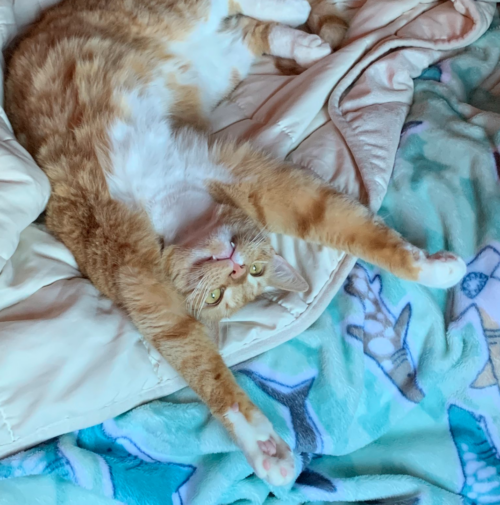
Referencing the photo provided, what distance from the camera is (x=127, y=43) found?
158 centimetres

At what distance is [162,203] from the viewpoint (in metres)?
1.38

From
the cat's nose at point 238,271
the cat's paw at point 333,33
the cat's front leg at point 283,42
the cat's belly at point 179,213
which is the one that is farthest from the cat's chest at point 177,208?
the cat's paw at point 333,33

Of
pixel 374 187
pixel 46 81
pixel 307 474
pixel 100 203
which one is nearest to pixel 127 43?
pixel 46 81

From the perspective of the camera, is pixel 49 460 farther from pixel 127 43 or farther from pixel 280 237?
pixel 127 43

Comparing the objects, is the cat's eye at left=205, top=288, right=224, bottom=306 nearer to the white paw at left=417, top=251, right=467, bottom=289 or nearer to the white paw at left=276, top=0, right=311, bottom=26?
the white paw at left=417, top=251, right=467, bottom=289

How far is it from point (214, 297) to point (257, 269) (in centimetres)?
14

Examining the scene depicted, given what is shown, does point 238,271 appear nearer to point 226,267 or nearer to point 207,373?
point 226,267

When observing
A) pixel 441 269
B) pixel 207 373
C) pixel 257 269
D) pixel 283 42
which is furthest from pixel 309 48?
pixel 207 373

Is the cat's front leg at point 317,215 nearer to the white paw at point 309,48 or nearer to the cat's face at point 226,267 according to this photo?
the cat's face at point 226,267

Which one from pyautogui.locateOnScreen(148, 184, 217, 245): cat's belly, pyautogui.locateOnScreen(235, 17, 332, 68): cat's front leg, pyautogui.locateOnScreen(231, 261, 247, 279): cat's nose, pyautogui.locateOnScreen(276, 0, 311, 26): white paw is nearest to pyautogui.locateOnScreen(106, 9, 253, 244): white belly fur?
pyautogui.locateOnScreen(148, 184, 217, 245): cat's belly

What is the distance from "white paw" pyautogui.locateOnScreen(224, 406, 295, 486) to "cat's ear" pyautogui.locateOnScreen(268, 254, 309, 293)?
336 mm

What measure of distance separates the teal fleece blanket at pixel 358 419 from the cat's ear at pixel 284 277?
0.36 feet

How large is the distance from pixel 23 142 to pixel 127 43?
47 cm

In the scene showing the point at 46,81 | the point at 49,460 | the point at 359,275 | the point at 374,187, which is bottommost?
the point at 49,460
